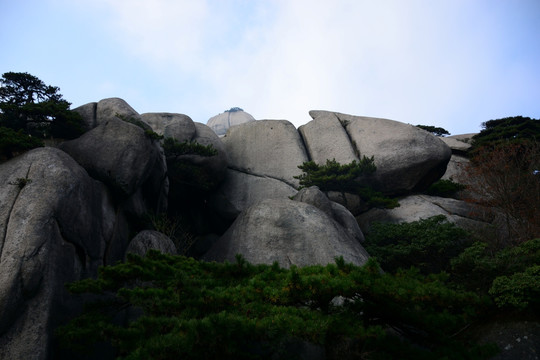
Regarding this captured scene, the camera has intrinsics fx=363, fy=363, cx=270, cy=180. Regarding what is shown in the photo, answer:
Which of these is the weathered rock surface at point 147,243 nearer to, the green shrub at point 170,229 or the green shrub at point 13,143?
the green shrub at point 170,229

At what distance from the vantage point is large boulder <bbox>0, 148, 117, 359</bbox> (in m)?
6.29

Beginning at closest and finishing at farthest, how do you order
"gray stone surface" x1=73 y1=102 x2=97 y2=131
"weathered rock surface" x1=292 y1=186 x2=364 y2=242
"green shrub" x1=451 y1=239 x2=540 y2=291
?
"green shrub" x1=451 y1=239 x2=540 y2=291, "gray stone surface" x1=73 y1=102 x2=97 y2=131, "weathered rock surface" x1=292 y1=186 x2=364 y2=242

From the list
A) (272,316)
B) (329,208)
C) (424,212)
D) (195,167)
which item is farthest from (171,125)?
(272,316)

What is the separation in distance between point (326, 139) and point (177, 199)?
872 centimetres

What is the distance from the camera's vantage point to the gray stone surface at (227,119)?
81.0 m

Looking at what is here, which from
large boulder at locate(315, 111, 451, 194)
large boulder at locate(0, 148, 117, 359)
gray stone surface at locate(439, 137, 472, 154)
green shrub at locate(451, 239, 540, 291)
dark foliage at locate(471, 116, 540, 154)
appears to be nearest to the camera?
large boulder at locate(0, 148, 117, 359)

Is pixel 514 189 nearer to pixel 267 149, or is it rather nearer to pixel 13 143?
pixel 267 149

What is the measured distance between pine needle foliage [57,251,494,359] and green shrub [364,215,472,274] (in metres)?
6.88

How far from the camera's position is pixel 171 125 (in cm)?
1792

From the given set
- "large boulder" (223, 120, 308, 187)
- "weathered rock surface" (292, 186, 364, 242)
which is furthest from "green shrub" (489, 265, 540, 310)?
"large boulder" (223, 120, 308, 187)

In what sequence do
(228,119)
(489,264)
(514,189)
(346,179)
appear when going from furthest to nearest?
(228,119), (346,179), (514,189), (489,264)

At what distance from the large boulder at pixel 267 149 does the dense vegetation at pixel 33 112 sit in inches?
365

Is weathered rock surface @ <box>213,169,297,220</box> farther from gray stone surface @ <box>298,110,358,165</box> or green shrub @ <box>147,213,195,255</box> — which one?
gray stone surface @ <box>298,110,358,165</box>

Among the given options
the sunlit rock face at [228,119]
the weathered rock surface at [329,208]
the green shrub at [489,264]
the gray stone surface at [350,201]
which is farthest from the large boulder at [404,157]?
the sunlit rock face at [228,119]
